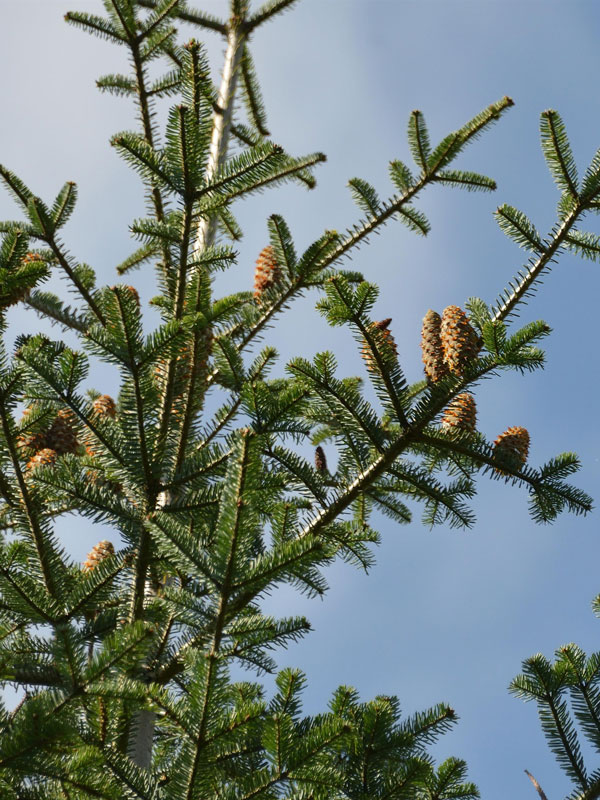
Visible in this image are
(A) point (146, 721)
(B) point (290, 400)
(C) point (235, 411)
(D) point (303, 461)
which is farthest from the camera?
(C) point (235, 411)

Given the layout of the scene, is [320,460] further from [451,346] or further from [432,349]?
[451,346]

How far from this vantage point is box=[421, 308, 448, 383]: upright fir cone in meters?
3.47

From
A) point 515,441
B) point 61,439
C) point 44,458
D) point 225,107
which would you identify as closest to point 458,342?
point 515,441

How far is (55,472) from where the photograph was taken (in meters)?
2.84

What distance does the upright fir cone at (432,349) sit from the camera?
3471mm

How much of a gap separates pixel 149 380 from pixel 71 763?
1.27 meters

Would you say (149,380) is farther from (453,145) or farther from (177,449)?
(453,145)

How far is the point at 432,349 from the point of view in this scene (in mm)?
3506

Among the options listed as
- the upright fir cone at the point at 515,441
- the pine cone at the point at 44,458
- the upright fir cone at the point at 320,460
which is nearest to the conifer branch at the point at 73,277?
the pine cone at the point at 44,458

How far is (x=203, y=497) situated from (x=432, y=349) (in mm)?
1279

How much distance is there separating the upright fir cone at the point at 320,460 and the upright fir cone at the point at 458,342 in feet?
4.10

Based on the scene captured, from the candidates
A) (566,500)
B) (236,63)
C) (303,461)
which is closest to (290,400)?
→ (303,461)

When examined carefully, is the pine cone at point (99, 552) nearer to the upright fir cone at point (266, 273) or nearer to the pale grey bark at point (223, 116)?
the pale grey bark at point (223, 116)

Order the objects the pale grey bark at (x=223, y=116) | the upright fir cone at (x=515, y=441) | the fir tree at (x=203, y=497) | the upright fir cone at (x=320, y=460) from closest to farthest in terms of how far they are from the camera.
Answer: the fir tree at (x=203, y=497) → the upright fir cone at (x=515, y=441) → the upright fir cone at (x=320, y=460) → the pale grey bark at (x=223, y=116)
